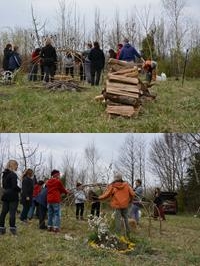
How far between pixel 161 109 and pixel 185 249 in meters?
4.19

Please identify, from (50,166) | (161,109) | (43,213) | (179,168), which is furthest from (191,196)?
(43,213)

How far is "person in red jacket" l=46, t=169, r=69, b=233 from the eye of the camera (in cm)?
1002

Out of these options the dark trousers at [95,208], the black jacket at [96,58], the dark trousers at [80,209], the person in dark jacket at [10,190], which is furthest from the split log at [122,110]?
the black jacket at [96,58]

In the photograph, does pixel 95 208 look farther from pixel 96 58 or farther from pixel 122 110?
pixel 96 58

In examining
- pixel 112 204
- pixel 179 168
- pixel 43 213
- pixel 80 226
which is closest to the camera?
pixel 112 204

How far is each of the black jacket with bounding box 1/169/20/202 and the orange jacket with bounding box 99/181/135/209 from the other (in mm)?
1648

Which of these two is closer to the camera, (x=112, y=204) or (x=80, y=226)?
(x=112, y=204)

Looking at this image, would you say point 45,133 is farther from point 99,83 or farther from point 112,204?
point 99,83

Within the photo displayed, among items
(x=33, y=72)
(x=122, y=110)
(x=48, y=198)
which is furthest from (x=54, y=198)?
(x=33, y=72)

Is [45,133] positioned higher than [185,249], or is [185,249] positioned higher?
[45,133]

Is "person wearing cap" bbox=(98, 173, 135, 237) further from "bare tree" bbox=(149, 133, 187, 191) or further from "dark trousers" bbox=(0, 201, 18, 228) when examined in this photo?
"bare tree" bbox=(149, 133, 187, 191)

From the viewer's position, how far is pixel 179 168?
37.5 metres

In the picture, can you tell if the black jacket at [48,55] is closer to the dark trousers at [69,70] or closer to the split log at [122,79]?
the dark trousers at [69,70]

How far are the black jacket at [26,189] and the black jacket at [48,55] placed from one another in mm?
5620
